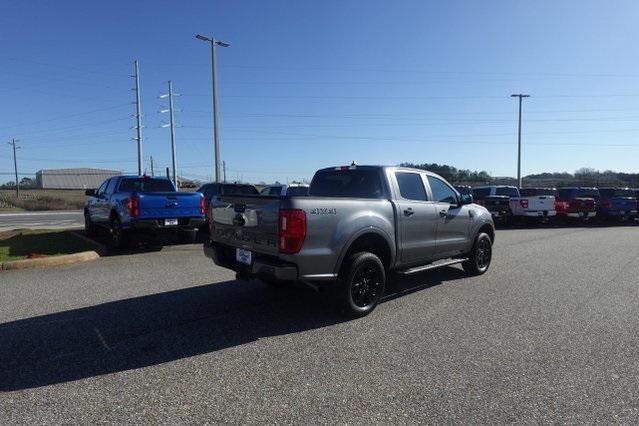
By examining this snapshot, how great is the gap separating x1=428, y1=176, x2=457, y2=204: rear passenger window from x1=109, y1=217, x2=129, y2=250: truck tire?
23.1 ft

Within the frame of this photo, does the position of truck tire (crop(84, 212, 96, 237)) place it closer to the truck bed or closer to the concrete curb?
the concrete curb

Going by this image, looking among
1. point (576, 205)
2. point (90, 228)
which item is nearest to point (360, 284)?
point (90, 228)

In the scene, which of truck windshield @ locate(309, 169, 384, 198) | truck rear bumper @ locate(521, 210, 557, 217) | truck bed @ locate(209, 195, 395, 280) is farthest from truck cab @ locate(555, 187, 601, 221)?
truck bed @ locate(209, 195, 395, 280)

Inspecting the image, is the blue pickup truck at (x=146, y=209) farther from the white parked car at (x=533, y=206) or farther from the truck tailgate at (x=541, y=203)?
the truck tailgate at (x=541, y=203)

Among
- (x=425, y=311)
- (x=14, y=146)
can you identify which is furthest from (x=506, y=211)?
(x=14, y=146)

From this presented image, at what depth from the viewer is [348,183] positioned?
22.4ft

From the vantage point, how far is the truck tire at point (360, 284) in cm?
558

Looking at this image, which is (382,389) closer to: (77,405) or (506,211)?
(77,405)

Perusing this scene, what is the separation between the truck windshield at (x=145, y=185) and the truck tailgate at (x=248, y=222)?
6231 mm

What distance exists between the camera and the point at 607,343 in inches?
193

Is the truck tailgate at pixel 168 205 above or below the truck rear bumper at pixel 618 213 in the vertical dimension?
above

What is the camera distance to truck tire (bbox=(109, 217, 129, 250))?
10828 mm

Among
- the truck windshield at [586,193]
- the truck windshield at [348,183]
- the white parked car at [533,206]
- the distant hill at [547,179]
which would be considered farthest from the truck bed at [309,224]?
the distant hill at [547,179]

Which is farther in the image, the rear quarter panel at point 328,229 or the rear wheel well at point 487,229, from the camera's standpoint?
the rear wheel well at point 487,229
